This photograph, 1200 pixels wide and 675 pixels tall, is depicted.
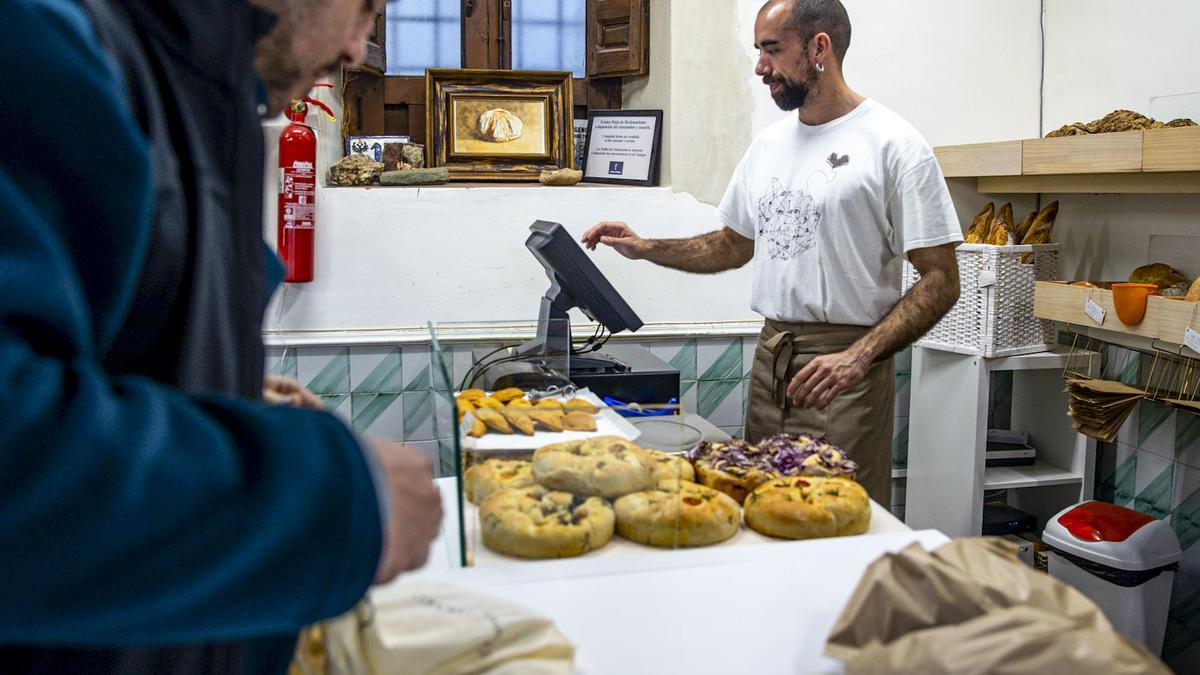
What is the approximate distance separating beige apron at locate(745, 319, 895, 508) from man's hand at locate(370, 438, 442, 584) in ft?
6.87

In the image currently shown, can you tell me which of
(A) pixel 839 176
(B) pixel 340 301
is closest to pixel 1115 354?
(A) pixel 839 176

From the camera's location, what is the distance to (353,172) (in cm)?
325

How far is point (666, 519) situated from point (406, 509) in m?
0.76

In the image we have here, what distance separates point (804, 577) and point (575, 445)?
0.35 metres

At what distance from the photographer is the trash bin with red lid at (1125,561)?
2727 mm

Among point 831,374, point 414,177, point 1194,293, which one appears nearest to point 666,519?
point 831,374

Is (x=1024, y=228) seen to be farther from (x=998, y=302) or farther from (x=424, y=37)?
(x=424, y=37)

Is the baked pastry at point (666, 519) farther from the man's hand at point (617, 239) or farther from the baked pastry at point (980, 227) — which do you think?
the baked pastry at point (980, 227)

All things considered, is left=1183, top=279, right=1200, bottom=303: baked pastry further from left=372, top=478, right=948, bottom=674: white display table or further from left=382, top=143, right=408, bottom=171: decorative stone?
left=382, top=143, right=408, bottom=171: decorative stone

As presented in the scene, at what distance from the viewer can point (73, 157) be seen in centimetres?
53

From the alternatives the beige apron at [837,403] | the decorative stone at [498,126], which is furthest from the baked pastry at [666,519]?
the decorative stone at [498,126]

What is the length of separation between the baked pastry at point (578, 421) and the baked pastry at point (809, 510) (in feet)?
0.95

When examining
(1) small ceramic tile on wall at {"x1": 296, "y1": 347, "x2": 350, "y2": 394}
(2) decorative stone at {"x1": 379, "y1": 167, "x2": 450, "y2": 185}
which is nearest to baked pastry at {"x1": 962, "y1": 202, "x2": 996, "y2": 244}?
(2) decorative stone at {"x1": 379, "y1": 167, "x2": 450, "y2": 185}

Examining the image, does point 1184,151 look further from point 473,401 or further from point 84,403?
point 84,403
